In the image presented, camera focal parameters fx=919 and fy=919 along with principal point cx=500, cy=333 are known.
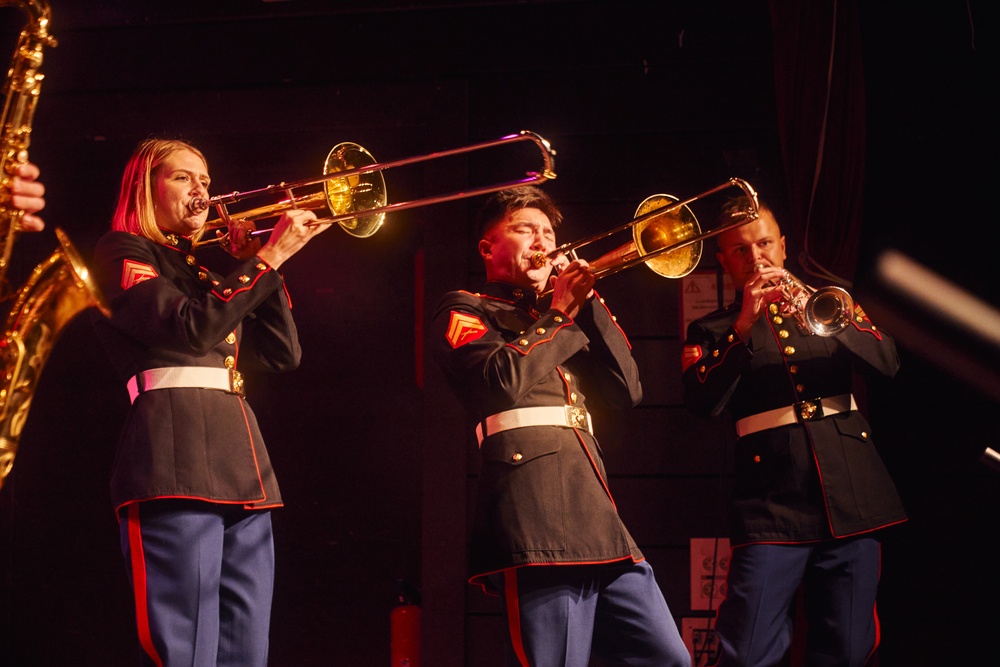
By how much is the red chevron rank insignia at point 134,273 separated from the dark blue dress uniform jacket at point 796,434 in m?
1.52

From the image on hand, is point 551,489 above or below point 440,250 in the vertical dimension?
below

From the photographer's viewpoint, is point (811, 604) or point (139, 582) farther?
point (811, 604)

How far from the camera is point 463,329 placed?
2.36m

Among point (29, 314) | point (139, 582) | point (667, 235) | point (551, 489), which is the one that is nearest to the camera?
point (29, 314)

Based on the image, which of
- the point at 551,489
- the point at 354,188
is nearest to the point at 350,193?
the point at 354,188

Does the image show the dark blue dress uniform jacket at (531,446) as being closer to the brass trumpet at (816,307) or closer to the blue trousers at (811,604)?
the blue trousers at (811,604)

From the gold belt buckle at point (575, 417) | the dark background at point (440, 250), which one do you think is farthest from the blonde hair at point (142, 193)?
the dark background at point (440, 250)

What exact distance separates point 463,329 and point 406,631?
1.52 metres

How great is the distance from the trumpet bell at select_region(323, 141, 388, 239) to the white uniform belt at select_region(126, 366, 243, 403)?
2.44 ft

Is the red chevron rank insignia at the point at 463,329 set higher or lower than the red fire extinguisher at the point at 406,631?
higher

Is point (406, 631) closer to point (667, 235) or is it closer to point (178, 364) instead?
point (178, 364)

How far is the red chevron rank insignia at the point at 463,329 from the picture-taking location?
7.66 feet

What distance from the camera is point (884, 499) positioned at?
254 centimetres

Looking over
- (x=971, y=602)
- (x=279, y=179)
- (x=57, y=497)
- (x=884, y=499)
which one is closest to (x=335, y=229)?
(x=279, y=179)
